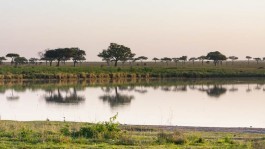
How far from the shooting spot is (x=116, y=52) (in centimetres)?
11794

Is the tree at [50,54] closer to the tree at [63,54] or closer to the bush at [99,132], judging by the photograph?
the tree at [63,54]

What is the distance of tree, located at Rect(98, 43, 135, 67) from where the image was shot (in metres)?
118

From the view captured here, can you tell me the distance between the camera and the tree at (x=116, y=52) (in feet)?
387

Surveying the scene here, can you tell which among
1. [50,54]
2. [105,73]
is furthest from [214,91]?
[50,54]

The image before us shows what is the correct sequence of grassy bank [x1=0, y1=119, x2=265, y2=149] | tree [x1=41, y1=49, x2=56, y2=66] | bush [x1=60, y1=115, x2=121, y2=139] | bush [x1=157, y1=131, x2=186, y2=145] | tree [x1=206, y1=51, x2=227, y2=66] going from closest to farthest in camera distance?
grassy bank [x1=0, y1=119, x2=265, y2=149], bush [x1=157, y1=131, x2=186, y2=145], bush [x1=60, y1=115, x2=121, y2=139], tree [x1=41, y1=49, x2=56, y2=66], tree [x1=206, y1=51, x2=227, y2=66]

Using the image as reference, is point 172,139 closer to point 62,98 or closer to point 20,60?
point 62,98

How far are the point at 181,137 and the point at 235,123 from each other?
11.3 metres

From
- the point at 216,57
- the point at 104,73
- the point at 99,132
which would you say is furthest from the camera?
the point at 216,57

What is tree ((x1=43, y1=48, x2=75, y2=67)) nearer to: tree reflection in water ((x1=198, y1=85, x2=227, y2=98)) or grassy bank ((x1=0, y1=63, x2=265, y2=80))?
grassy bank ((x1=0, y1=63, x2=265, y2=80))

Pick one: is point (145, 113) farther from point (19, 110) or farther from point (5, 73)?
point (5, 73)

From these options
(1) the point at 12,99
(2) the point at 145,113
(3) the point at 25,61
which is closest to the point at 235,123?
(2) the point at 145,113

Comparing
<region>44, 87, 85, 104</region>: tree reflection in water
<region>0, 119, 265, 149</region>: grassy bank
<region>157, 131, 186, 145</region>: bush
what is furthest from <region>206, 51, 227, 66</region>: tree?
<region>157, 131, 186, 145</region>: bush

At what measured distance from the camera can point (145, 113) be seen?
96.1ft

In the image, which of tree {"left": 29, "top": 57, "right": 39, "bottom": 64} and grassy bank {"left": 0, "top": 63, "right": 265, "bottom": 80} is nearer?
grassy bank {"left": 0, "top": 63, "right": 265, "bottom": 80}
